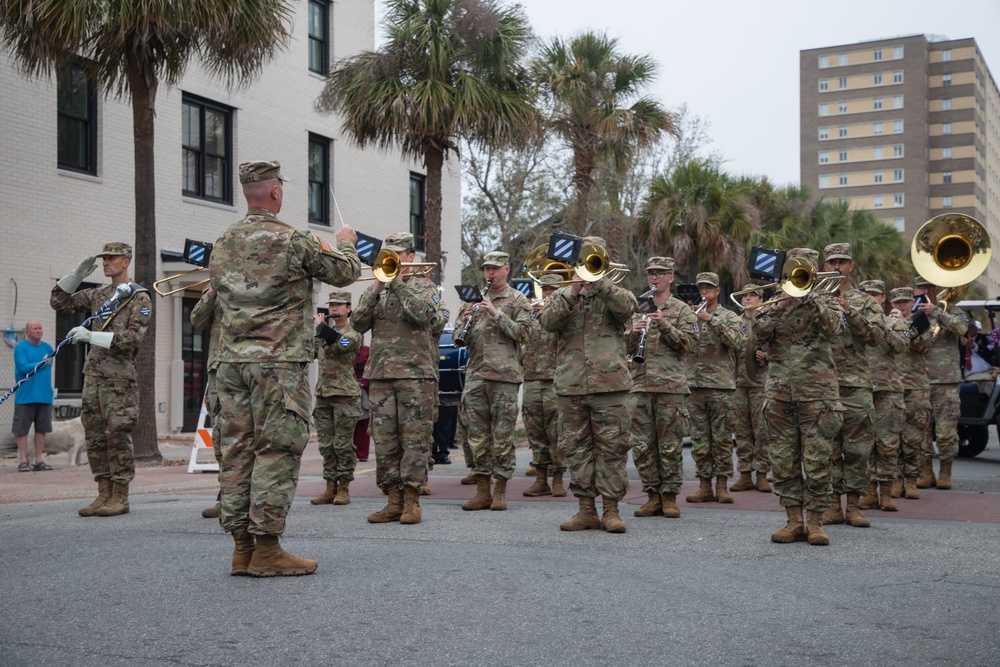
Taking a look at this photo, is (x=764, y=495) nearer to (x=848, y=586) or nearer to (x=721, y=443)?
(x=721, y=443)

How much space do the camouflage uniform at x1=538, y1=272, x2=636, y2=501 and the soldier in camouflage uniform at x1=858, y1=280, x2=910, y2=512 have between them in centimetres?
263

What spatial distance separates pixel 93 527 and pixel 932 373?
348 inches

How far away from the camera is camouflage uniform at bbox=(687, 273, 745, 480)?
1057 centimetres

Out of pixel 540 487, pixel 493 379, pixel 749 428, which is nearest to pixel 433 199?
pixel 749 428

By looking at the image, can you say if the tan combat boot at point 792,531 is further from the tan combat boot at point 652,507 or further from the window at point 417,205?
the window at point 417,205

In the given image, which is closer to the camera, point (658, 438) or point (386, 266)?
point (386, 266)

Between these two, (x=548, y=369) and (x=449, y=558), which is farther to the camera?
(x=548, y=369)

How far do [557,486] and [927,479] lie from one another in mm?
4216

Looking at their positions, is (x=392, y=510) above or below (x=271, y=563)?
below

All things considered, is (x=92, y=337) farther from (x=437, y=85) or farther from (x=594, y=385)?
(x=437, y=85)

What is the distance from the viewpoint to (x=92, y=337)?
8766 millimetres

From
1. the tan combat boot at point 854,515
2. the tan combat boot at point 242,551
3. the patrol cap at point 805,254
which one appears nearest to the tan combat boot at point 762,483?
the tan combat boot at point 854,515

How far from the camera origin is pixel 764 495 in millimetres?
11078

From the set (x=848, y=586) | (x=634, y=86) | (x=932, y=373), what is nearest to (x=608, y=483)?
(x=848, y=586)
